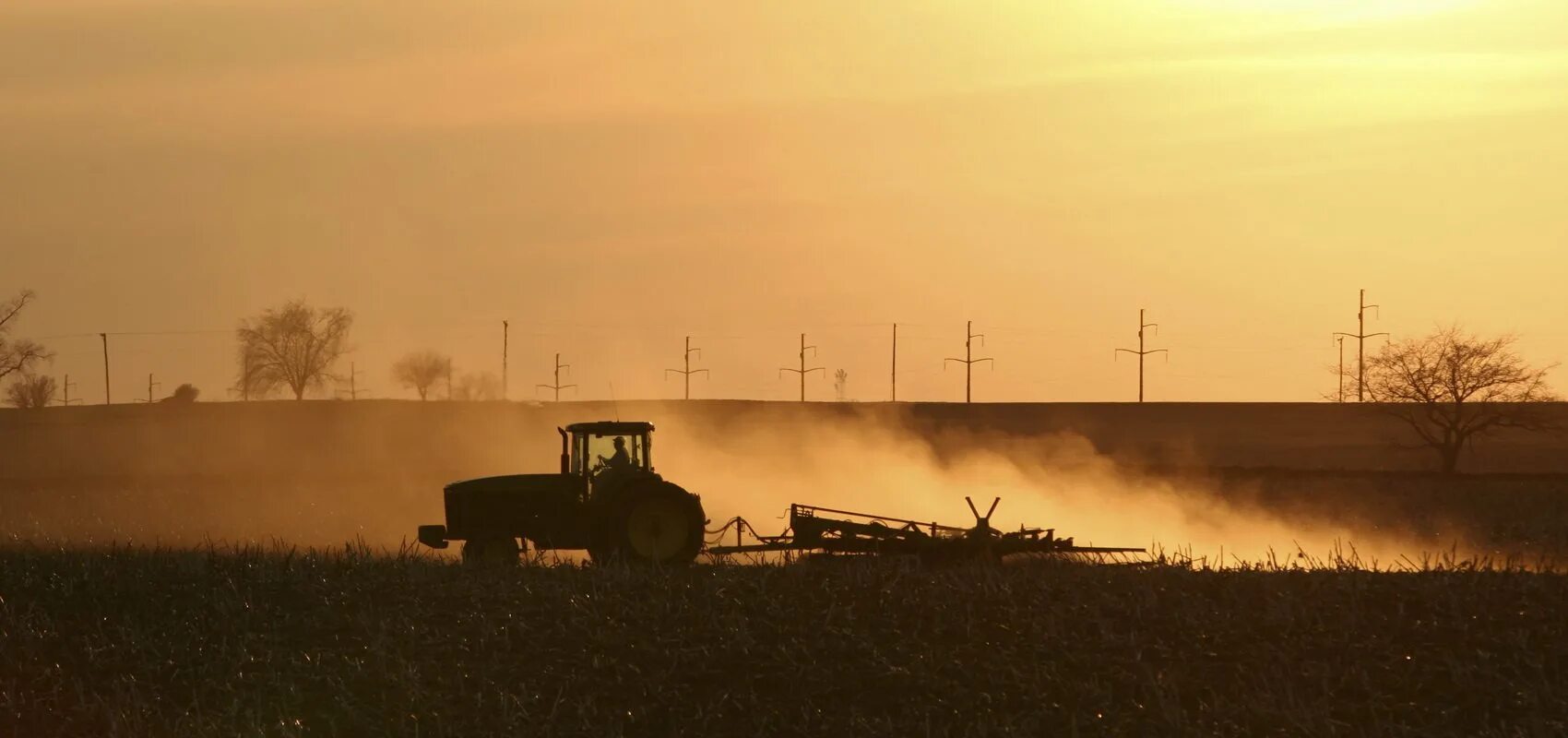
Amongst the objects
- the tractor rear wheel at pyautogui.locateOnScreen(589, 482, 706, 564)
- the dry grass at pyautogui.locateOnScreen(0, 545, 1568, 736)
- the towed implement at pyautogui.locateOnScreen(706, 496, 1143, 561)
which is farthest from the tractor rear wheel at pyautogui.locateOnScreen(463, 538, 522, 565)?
the dry grass at pyautogui.locateOnScreen(0, 545, 1568, 736)

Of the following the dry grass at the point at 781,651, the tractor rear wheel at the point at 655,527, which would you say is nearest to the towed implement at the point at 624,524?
the tractor rear wheel at the point at 655,527

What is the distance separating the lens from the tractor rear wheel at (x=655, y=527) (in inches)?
925

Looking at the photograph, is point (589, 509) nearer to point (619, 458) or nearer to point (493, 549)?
point (619, 458)

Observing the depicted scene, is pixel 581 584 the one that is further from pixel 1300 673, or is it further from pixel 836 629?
pixel 1300 673

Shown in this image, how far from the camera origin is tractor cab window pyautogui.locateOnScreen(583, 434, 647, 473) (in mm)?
24531

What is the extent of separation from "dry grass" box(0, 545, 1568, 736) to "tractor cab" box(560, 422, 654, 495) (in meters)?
3.78

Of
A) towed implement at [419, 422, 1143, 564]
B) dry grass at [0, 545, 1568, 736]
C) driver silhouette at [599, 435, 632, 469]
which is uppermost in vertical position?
driver silhouette at [599, 435, 632, 469]

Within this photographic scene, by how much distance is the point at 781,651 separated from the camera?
17531mm

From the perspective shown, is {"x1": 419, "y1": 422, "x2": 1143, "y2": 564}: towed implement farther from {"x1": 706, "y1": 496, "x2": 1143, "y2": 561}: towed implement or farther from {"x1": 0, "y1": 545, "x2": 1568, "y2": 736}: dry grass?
{"x1": 0, "y1": 545, "x2": 1568, "y2": 736}: dry grass

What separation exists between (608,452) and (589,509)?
96 centimetres

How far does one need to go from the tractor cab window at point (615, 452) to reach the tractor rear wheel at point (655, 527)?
82cm

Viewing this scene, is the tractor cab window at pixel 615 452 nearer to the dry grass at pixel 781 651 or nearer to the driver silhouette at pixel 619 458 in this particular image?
the driver silhouette at pixel 619 458

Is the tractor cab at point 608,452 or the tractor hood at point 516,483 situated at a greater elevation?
the tractor cab at point 608,452

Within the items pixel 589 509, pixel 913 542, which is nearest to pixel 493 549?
pixel 589 509
